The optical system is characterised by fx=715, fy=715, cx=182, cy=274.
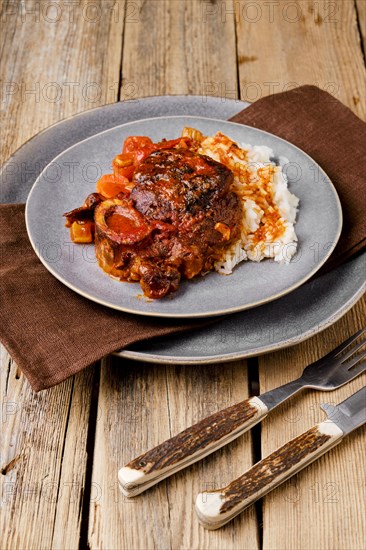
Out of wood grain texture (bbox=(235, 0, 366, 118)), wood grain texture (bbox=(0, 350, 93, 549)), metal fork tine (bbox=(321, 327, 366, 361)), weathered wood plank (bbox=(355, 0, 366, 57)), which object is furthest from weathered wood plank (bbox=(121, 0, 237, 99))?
wood grain texture (bbox=(0, 350, 93, 549))

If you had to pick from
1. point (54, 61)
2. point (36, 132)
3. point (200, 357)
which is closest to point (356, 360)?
point (200, 357)

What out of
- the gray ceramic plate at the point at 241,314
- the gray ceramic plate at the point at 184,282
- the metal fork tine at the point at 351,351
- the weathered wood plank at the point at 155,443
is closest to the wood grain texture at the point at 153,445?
the weathered wood plank at the point at 155,443

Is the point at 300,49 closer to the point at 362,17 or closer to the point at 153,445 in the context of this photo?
the point at 362,17

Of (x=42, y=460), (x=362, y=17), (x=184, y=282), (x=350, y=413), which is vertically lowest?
(x=42, y=460)

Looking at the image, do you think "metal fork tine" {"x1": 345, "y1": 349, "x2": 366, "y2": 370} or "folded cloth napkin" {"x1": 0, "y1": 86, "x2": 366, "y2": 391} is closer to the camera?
"folded cloth napkin" {"x1": 0, "y1": 86, "x2": 366, "y2": 391}

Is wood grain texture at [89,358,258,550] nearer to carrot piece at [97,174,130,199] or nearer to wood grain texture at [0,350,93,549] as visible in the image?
wood grain texture at [0,350,93,549]

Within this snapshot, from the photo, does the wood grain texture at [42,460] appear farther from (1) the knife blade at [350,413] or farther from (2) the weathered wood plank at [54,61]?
(2) the weathered wood plank at [54,61]
